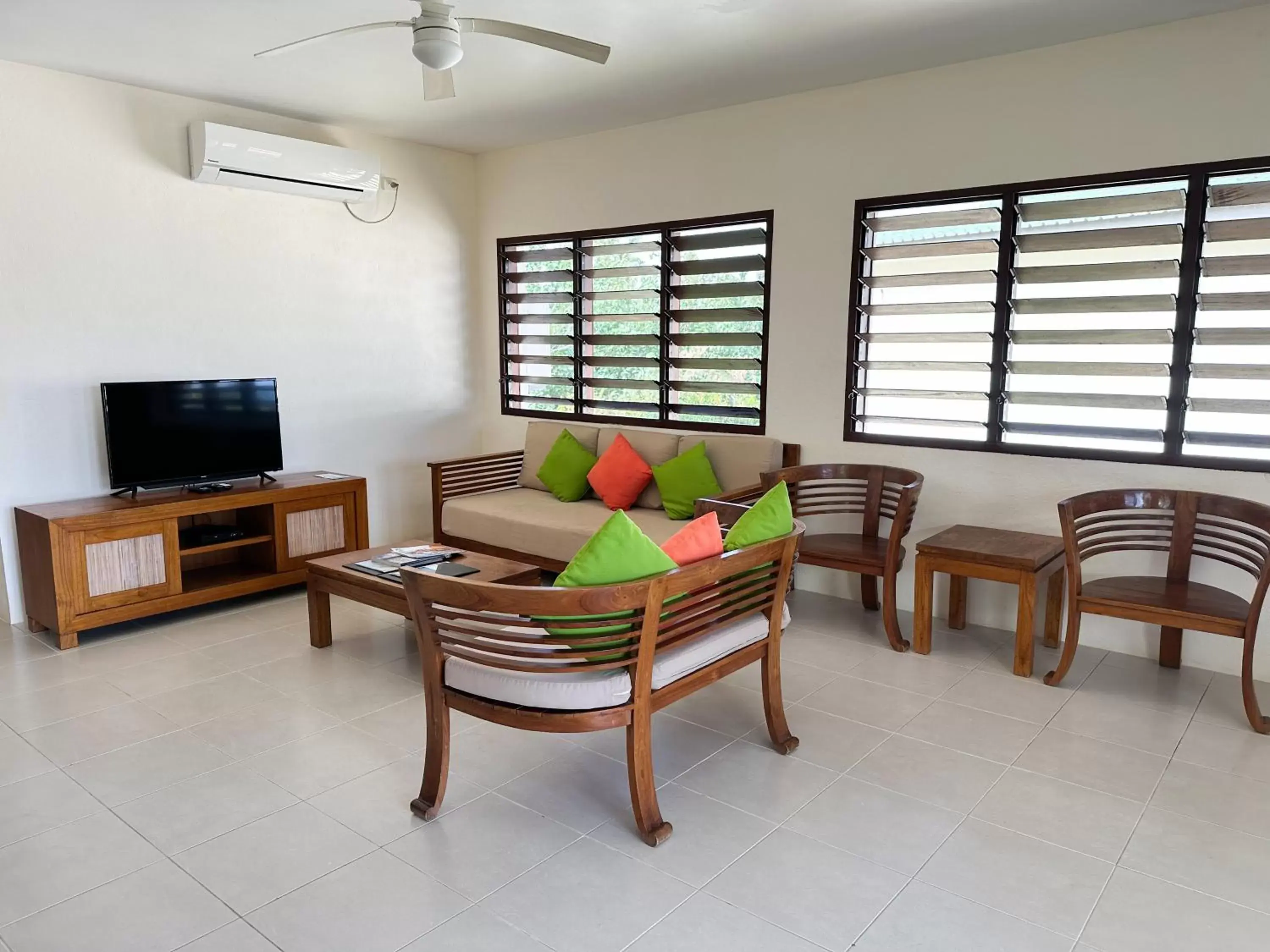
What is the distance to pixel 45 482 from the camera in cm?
438

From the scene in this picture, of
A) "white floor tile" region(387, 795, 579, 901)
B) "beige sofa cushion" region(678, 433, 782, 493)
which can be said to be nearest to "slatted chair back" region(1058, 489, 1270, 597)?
"beige sofa cushion" region(678, 433, 782, 493)

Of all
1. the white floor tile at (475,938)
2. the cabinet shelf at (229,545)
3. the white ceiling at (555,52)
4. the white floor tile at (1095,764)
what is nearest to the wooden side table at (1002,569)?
the white floor tile at (1095,764)

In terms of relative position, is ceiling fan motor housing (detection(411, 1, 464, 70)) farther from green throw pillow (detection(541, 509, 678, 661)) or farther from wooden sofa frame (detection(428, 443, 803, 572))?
wooden sofa frame (detection(428, 443, 803, 572))

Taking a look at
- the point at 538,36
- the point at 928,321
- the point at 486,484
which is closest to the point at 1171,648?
the point at 928,321

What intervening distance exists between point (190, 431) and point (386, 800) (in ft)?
9.20

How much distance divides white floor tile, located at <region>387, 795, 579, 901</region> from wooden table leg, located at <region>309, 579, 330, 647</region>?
172cm

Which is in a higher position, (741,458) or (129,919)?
(741,458)

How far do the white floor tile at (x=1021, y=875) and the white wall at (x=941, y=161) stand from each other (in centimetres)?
197

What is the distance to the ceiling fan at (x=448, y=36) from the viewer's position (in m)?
2.74

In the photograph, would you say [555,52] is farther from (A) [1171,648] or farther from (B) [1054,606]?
(A) [1171,648]

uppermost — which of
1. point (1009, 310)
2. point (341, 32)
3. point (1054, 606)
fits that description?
point (341, 32)

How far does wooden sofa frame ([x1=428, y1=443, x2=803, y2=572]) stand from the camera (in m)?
4.76

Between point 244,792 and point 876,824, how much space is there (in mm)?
2012

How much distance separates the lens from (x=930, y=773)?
2.89 m
